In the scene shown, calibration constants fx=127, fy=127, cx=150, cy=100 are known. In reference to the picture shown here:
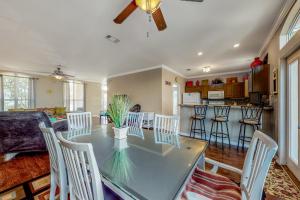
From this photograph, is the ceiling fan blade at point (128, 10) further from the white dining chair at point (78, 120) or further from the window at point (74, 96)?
the window at point (74, 96)

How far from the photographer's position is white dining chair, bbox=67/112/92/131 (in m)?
2.27

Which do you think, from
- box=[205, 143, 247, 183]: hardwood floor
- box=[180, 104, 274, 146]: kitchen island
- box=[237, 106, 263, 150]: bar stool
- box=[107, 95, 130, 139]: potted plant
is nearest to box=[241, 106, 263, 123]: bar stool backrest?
box=[237, 106, 263, 150]: bar stool

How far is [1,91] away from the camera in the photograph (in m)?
5.20

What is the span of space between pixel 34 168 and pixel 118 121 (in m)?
1.87

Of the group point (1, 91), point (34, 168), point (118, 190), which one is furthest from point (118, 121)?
point (1, 91)

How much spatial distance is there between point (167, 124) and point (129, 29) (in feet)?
6.43

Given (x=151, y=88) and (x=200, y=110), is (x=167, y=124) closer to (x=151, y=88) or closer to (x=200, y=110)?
(x=200, y=110)

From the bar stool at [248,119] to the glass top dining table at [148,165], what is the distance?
2290mm

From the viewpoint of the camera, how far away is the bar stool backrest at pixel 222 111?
3433 mm

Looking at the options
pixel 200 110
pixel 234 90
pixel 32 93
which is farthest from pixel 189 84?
pixel 32 93

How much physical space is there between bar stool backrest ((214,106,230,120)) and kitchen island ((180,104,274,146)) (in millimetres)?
123

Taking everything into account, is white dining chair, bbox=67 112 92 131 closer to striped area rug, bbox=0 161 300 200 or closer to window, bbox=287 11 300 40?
striped area rug, bbox=0 161 300 200

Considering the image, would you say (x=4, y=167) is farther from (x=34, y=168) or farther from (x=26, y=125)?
(x=26, y=125)

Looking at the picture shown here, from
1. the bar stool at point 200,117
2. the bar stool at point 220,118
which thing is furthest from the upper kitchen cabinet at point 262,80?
the bar stool at point 200,117
